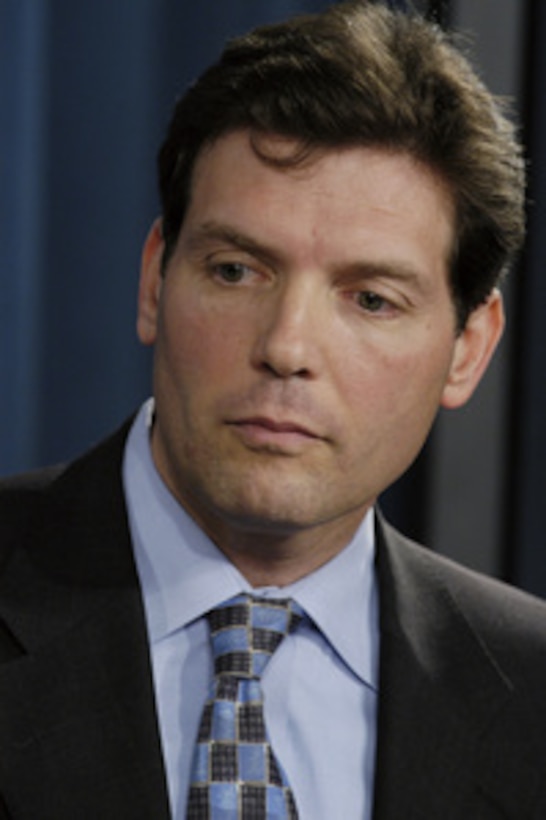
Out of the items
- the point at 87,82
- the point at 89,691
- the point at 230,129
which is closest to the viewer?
the point at 89,691

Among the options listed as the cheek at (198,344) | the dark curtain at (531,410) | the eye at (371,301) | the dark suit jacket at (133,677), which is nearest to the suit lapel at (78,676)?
the dark suit jacket at (133,677)

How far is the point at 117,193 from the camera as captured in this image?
1633 millimetres

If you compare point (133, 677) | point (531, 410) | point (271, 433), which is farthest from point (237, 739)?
point (531, 410)

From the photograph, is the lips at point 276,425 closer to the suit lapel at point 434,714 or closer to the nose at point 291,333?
the nose at point 291,333

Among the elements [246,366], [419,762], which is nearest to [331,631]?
[419,762]

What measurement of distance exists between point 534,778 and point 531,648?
0.39ft

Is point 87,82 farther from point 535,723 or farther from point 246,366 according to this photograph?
point 535,723

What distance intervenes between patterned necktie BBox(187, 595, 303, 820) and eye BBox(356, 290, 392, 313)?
0.23m

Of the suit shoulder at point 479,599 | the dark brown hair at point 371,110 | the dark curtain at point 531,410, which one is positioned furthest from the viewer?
the dark curtain at point 531,410

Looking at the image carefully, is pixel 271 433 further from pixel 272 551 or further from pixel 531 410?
pixel 531 410

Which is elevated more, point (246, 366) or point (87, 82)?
point (87, 82)

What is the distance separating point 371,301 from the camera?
1230 mm

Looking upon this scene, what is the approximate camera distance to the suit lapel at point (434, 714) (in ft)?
4.00

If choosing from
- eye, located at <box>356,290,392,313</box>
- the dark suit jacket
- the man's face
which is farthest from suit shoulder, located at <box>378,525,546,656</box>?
→ eye, located at <box>356,290,392,313</box>
